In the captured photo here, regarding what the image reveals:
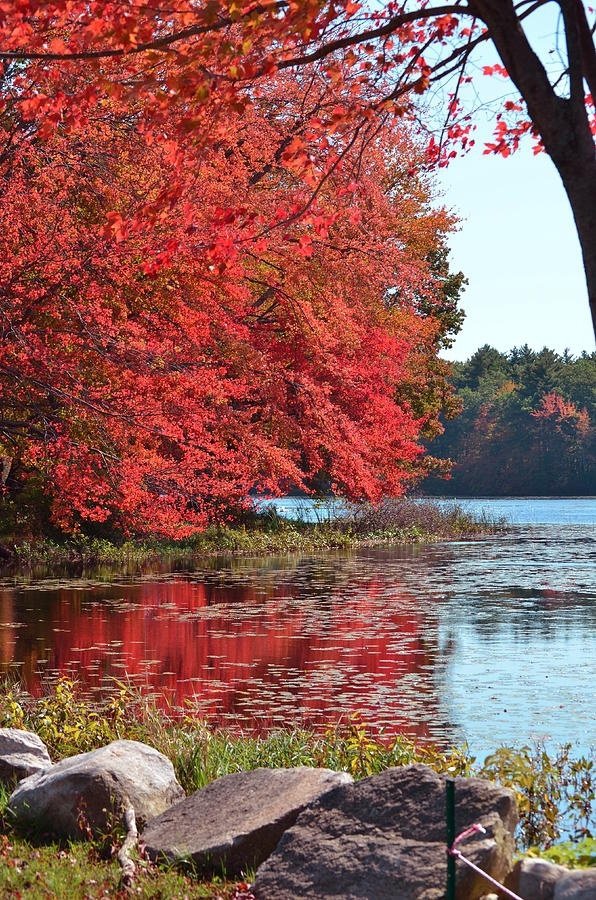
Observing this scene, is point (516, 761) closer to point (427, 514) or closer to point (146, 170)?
point (146, 170)

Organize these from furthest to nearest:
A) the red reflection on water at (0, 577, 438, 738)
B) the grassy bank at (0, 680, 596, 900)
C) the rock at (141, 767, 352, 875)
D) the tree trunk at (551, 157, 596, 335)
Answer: the red reflection on water at (0, 577, 438, 738), the tree trunk at (551, 157, 596, 335), the rock at (141, 767, 352, 875), the grassy bank at (0, 680, 596, 900)

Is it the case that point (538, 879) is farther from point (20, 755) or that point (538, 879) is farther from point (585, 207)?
point (20, 755)

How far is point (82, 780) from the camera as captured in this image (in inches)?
Answer: 279

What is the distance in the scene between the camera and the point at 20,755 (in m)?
8.31

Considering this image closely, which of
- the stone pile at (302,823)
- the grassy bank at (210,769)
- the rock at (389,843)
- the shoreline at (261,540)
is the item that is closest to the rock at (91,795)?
the stone pile at (302,823)

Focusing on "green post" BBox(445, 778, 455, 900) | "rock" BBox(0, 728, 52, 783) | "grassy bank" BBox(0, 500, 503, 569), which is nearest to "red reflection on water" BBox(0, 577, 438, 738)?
"rock" BBox(0, 728, 52, 783)

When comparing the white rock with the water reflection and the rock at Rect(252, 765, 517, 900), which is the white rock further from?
the water reflection

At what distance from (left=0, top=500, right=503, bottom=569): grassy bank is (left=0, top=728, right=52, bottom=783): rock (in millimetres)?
22630

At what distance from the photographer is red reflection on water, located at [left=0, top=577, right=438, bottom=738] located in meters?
13.1

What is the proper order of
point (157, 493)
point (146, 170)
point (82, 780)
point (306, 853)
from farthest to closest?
point (157, 493) → point (146, 170) → point (82, 780) → point (306, 853)

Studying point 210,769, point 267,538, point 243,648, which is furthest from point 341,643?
point 267,538

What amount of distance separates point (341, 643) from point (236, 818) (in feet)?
36.5

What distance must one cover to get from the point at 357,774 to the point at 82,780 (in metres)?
2.20

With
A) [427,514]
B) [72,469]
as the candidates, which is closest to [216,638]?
[72,469]
